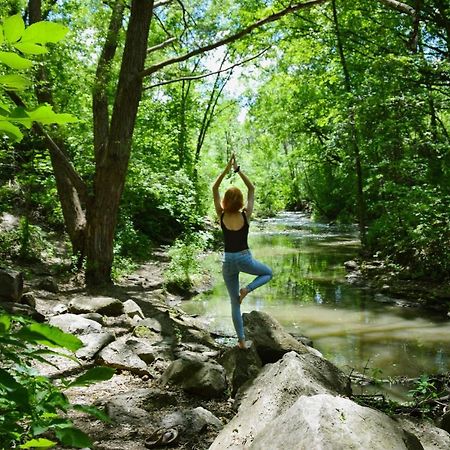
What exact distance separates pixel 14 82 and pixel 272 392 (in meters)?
3.24

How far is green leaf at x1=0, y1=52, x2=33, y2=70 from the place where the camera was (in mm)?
934

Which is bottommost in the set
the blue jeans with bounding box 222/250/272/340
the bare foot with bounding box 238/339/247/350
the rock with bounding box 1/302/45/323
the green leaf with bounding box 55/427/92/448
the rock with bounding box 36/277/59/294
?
the bare foot with bounding box 238/339/247/350

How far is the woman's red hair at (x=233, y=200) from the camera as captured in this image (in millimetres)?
5543

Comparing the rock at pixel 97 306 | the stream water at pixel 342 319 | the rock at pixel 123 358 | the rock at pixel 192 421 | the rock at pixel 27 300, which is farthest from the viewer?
the rock at pixel 97 306

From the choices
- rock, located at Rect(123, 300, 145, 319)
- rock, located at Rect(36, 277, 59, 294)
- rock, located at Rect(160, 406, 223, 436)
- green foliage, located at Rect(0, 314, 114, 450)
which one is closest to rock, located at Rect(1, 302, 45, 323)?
rock, located at Rect(123, 300, 145, 319)

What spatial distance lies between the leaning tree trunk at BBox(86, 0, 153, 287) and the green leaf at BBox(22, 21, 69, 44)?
27.2ft

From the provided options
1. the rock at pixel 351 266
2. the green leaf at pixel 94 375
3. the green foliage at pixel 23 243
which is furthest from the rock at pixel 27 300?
the rock at pixel 351 266

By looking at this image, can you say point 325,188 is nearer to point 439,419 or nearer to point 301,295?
point 301,295

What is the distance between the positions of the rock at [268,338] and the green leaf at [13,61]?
5.01 m

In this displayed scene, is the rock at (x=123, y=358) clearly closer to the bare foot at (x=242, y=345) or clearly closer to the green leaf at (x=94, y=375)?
the bare foot at (x=242, y=345)

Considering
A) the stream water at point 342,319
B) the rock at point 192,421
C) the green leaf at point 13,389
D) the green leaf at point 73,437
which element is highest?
the green leaf at point 13,389

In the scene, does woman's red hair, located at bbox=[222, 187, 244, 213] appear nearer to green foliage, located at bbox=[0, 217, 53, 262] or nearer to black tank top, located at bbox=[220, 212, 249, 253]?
black tank top, located at bbox=[220, 212, 249, 253]

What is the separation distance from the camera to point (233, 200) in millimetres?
5555

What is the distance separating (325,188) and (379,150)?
18.9 m
